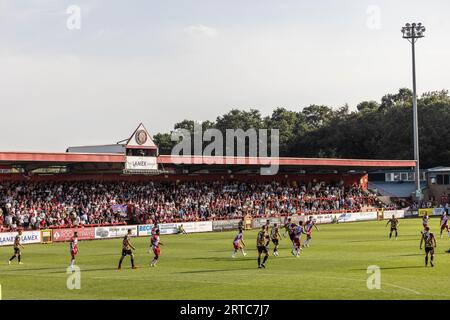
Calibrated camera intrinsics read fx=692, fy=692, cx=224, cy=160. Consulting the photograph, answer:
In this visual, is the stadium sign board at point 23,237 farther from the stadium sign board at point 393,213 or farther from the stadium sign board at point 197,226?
the stadium sign board at point 393,213

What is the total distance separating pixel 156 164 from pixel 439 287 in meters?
42.8

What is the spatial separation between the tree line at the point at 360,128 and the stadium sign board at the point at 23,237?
7522cm

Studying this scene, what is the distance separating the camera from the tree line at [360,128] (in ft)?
364

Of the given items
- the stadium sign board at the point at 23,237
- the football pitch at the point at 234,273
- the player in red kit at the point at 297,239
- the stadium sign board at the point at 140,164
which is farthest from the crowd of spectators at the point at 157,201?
the player in red kit at the point at 297,239

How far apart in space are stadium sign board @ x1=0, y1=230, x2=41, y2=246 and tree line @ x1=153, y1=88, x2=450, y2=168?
75216 millimetres

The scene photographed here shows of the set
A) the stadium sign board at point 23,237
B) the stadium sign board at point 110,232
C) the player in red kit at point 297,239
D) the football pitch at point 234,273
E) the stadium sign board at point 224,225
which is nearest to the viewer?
the football pitch at point 234,273

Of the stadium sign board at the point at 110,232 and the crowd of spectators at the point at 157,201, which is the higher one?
the crowd of spectators at the point at 157,201

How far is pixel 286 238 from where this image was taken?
1981 inches

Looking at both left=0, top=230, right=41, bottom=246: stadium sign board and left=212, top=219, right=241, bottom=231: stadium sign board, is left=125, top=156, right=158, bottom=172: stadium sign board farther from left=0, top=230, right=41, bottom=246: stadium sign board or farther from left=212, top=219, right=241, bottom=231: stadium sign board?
left=0, top=230, right=41, bottom=246: stadium sign board

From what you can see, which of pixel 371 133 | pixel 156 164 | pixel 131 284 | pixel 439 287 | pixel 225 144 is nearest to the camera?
pixel 439 287

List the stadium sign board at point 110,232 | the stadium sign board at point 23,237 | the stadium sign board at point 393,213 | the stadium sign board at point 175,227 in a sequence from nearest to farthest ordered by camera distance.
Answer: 1. the stadium sign board at point 23,237
2. the stadium sign board at point 110,232
3. the stadium sign board at point 175,227
4. the stadium sign board at point 393,213

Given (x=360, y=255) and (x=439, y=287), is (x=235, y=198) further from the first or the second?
(x=439, y=287)

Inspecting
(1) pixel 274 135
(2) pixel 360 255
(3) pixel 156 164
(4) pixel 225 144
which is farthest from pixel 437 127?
(2) pixel 360 255

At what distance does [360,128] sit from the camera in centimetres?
12362
